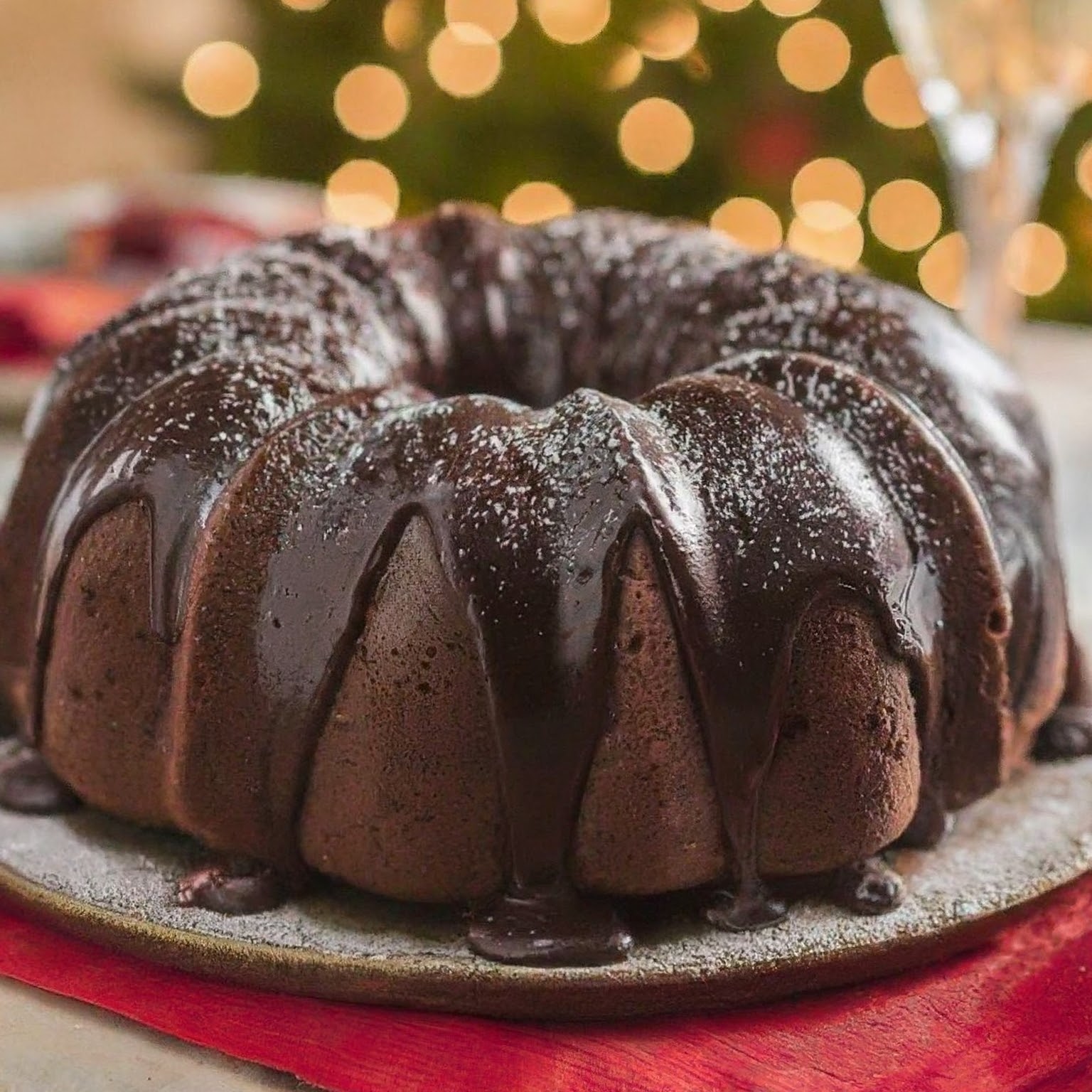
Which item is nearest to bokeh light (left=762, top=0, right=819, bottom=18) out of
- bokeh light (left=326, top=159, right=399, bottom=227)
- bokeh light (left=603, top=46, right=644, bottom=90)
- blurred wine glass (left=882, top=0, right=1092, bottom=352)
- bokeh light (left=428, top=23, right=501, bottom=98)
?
bokeh light (left=603, top=46, right=644, bottom=90)

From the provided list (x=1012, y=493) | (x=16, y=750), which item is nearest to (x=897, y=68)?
(x=1012, y=493)

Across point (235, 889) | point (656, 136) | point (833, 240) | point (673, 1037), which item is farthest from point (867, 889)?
point (833, 240)

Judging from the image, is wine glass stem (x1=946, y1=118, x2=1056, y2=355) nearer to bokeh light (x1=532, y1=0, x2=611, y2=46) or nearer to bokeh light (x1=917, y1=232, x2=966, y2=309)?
bokeh light (x1=532, y1=0, x2=611, y2=46)

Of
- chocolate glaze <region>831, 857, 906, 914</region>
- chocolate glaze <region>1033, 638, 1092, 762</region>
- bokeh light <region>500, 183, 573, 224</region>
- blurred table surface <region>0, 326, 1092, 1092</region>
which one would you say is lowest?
blurred table surface <region>0, 326, 1092, 1092</region>

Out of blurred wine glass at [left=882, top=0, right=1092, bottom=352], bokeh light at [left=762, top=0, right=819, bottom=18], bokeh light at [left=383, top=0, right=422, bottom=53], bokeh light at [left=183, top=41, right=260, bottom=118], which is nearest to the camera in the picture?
blurred wine glass at [left=882, top=0, right=1092, bottom=352]

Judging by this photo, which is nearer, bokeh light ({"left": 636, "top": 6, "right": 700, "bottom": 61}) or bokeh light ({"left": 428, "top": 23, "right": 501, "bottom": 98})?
bokeh light ({"left": 636, "top": 6, "right": 700, "bottom": 61})

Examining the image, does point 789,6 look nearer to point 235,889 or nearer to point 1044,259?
point 1044,259

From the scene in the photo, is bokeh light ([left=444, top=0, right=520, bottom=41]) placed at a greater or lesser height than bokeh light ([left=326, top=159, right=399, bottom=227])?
greater

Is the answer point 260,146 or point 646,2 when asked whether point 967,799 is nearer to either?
point 646,2

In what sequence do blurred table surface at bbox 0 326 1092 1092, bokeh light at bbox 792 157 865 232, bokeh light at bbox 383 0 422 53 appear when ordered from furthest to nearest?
bokeh light at bbox 383 0 422 53
bokeh light at bbox 792 157 865 232
blurred table surface at bbox 0 326 1092 1092
